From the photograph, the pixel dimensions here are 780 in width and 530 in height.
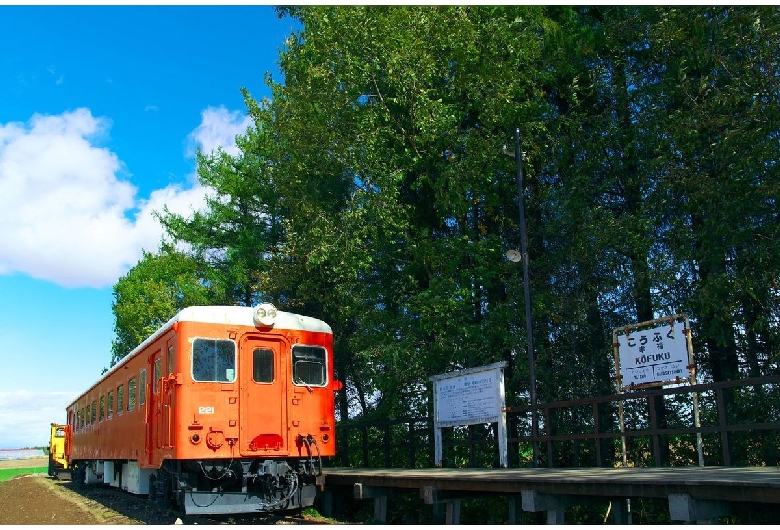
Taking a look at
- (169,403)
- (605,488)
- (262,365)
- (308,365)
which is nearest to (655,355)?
(605,488)

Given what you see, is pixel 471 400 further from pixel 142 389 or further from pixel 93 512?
pixel 93 512

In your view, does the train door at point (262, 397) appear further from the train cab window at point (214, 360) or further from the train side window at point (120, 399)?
the train side window at point (120, 399)

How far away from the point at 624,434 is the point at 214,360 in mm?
6449

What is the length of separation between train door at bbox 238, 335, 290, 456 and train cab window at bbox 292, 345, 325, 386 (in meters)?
0.27

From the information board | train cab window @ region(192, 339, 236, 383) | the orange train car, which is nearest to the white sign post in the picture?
the information board

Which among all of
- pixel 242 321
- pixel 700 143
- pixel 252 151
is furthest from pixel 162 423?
pixel 252 151

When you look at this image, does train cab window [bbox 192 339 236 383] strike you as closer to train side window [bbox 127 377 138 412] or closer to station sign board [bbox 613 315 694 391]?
train side window [bbox 127 377 138 412]

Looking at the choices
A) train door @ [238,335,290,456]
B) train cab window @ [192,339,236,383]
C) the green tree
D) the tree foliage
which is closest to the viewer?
train cab window @ [192,339,236,383]

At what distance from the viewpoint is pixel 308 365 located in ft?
41.4

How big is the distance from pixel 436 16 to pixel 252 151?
1422cm

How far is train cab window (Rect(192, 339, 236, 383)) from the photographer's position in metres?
11.3

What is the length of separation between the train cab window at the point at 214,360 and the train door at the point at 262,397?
0.54 ft

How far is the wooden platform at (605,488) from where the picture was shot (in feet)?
22.0

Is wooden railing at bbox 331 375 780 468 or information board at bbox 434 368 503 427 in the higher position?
information board at bbox 434 368 503 427
